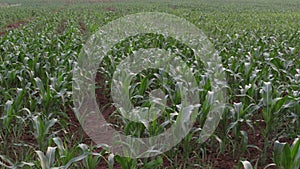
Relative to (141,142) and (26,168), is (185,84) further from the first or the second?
(26,168)

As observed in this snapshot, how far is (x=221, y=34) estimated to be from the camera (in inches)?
488

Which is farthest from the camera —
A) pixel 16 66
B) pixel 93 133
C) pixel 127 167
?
pixel 16 66

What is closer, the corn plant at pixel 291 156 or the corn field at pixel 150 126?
the corn plant at pixel 291 156

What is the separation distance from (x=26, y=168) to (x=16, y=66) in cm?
331

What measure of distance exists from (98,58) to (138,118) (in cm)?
379

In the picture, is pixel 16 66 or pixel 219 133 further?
pixel 16 66

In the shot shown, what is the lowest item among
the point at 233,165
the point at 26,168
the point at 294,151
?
the point at 233,165

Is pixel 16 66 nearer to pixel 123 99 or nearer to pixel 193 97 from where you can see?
pixel 123 99

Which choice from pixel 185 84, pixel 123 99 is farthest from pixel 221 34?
pixel 123 99

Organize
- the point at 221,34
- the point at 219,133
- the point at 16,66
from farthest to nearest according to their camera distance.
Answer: the point at 221,34
the point at 16,66
the point at 219,133

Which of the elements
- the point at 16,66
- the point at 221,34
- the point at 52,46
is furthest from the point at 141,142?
the point at 221,34

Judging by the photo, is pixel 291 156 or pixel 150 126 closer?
pixel 291 156

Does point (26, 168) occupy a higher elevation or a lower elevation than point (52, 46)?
lower

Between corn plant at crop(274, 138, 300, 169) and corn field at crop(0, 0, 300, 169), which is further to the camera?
corn field at crop(0, 0, 300, 169)
